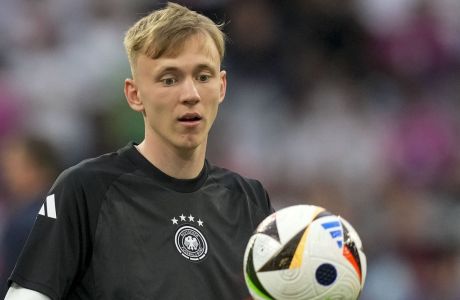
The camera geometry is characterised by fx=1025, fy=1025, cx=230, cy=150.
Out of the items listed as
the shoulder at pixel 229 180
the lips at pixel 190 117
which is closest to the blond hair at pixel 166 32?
the lips at pixel 190 117

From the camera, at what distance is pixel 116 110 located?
27.7 feet

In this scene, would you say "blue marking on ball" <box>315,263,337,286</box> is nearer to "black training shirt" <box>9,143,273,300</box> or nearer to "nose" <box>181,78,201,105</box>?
"black training shirt" <box>9,143,273,300</box>

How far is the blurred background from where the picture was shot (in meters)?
8.13

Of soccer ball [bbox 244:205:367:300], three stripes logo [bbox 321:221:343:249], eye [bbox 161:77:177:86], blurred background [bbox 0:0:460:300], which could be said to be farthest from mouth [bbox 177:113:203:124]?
blurred background [bbox 0:0:460:300]

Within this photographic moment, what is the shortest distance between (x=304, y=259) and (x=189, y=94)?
0.78 m

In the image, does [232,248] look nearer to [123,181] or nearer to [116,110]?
[123,181]

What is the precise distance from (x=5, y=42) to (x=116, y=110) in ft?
5.10

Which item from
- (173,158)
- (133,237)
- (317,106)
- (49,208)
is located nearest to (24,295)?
(49,208)

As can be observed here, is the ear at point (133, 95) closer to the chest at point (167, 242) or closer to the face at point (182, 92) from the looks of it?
the face at point (182, 92)

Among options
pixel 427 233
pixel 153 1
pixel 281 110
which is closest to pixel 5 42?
pixel 153 1

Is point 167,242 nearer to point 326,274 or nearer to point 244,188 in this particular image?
point 244,188

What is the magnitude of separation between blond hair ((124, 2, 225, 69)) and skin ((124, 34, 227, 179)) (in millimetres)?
25

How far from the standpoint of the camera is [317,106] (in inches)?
351

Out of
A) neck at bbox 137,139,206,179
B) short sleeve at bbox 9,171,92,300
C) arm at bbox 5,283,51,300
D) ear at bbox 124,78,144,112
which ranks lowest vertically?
arm at bbox 5,283,51,300
